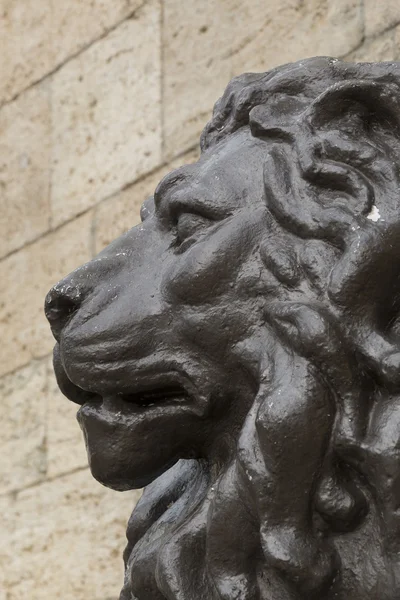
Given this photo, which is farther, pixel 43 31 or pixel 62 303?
pixel 43 31

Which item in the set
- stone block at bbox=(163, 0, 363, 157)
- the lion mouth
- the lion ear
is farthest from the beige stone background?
the lion mouth

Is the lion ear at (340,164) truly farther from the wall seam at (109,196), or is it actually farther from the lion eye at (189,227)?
the wall seam at (109,196)

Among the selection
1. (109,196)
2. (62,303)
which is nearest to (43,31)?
(109,196)

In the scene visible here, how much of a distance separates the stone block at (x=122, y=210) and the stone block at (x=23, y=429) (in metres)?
0.32

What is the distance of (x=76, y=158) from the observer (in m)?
2.59

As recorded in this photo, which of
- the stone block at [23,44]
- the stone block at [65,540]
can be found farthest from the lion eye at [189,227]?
the stone block at [23,44]

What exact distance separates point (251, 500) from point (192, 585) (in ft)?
0.33

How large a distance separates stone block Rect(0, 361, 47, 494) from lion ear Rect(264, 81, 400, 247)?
1.53m

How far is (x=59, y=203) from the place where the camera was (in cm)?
264

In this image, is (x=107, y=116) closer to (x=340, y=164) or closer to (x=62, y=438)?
(x=62, y=438)

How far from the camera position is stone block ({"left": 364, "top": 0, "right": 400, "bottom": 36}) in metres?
1.86

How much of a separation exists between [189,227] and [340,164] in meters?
0.14

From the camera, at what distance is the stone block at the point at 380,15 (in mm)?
1855

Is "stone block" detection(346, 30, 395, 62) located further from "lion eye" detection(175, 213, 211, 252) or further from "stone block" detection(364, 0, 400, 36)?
"lion eye" detection(175, 213, 211, 252)
